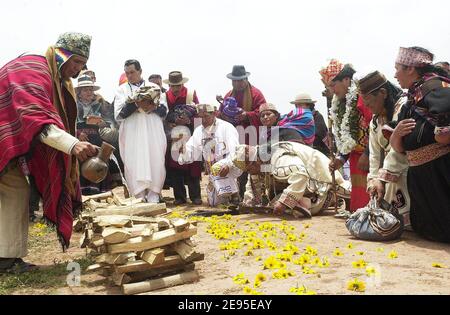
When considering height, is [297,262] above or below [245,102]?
below

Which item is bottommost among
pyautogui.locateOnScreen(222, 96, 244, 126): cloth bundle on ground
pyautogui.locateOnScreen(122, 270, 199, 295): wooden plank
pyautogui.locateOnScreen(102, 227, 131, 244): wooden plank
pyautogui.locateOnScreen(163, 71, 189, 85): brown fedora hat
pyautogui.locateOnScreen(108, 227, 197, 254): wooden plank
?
pyautogui.locateOnScreen(122, 270, 199, 295): wooden plank

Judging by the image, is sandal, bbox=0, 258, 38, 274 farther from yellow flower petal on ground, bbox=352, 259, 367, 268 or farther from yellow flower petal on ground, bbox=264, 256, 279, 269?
yellow flower petal on ground, bbox=352, 259, 367, 268

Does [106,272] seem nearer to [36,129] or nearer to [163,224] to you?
[163,224]

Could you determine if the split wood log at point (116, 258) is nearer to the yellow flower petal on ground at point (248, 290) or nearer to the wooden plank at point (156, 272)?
the wooden plank at point (156, 272)

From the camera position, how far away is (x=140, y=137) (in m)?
9.23

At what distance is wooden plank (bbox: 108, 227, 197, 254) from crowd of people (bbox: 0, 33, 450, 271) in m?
0.94

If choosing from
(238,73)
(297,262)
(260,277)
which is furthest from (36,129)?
(238,73)

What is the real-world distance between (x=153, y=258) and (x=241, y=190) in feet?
18.3

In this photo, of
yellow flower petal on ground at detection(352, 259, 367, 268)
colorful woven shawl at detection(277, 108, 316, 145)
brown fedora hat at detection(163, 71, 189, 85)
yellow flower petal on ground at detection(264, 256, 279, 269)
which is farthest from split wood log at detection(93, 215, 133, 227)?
brown fedora hat at detection(163, 71, 189, 85)

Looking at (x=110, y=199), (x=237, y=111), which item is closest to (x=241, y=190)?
(x=237, y=111)

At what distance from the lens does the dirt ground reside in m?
3.93

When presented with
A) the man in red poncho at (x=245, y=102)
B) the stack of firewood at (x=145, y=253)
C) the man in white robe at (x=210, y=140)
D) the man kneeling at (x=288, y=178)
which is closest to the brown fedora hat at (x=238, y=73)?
the man in red poncho at (x=245, y=102)

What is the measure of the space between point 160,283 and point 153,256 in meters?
0.23
